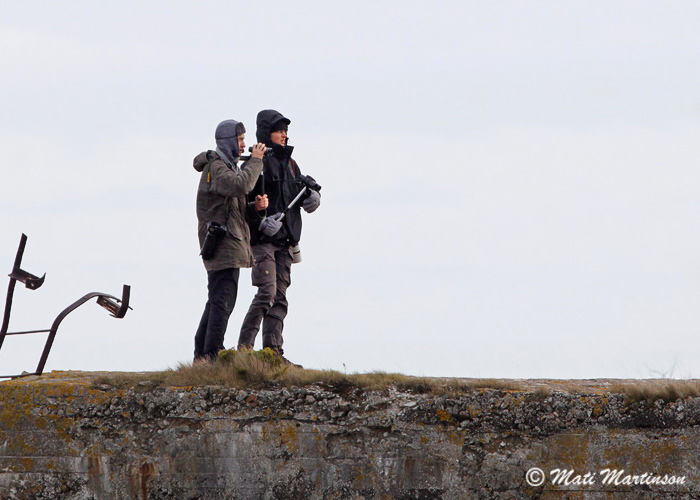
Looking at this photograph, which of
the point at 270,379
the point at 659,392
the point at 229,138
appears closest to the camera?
the point at 659,392

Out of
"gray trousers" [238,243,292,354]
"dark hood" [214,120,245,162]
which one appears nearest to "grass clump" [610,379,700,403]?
"gray trousers" [238,243,292,354]

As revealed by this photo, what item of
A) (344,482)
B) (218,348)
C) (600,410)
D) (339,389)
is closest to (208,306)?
(218,348)

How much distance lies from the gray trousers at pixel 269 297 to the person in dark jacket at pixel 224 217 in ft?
0.93

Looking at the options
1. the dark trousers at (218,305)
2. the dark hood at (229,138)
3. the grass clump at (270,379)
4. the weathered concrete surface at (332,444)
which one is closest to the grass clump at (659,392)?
the weathered concrete surface at (332,444)

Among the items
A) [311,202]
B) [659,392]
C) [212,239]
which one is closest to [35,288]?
[212,239]

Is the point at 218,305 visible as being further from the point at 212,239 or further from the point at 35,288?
the point at 35,288

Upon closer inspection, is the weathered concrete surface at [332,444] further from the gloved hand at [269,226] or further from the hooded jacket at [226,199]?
the gloved hand at [269,226]

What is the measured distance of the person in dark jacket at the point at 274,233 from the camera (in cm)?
808

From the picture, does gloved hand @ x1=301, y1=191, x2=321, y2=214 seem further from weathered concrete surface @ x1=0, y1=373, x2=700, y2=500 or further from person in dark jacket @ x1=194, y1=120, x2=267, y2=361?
weathered concrete surface @ x1=0, y1=373, x2=700, y2=500

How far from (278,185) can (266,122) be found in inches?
22.9

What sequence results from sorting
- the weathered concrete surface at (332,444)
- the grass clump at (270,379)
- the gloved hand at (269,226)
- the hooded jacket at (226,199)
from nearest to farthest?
the weathered concrete surface at (332,444) → the grass clump at (270,379) → the hooded jacket at (226,199) → the gloved hand at (269,226)

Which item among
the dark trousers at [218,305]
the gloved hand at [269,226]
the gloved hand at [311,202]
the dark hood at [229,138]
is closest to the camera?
the dark trousers at [218,305]

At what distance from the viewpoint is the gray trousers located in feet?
26.5

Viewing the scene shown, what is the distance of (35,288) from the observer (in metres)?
7.14
